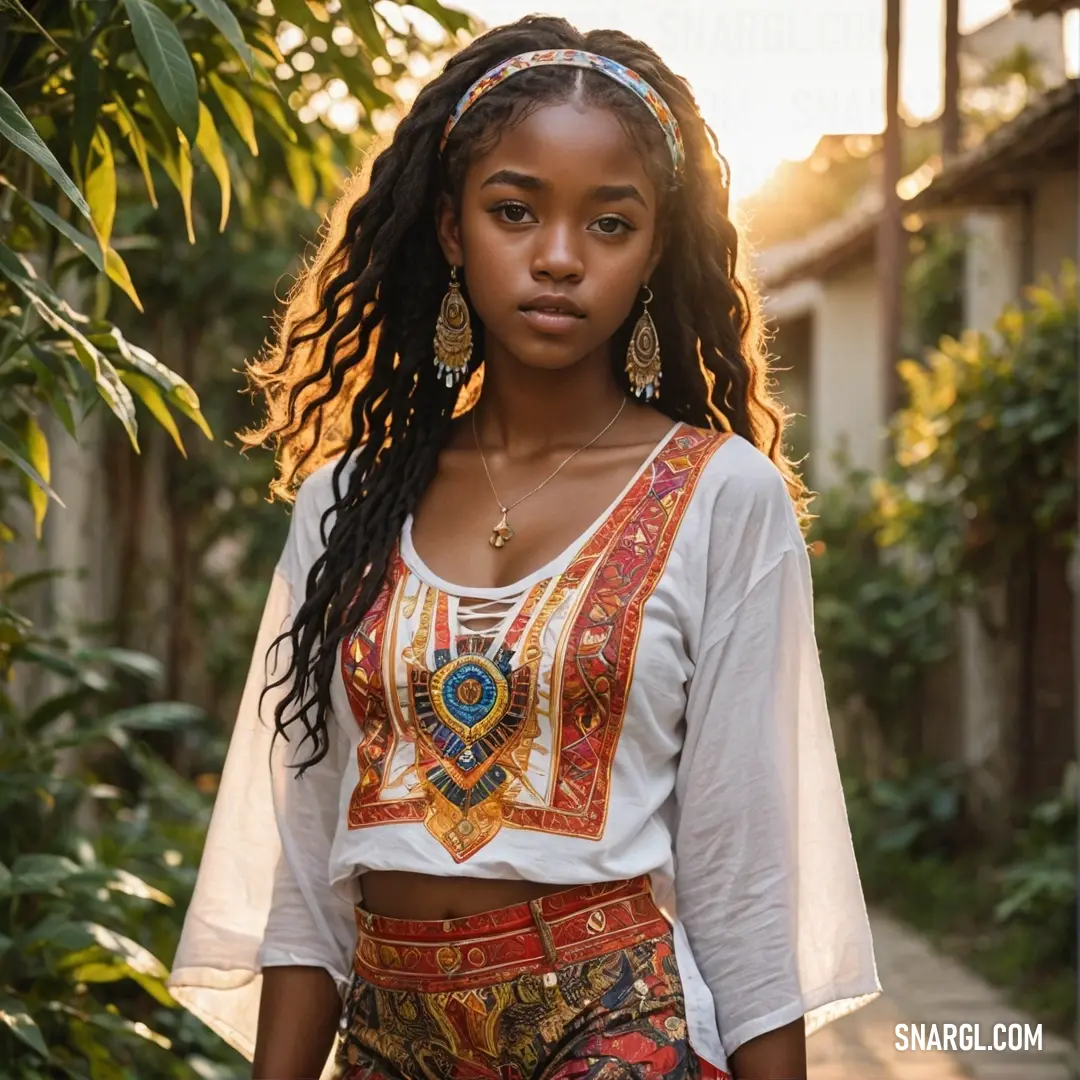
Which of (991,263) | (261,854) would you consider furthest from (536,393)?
(991,263)

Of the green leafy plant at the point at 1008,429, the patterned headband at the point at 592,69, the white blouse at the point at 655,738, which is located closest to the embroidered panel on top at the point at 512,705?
the white blouse at the point at 655,738

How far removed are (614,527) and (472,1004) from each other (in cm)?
59

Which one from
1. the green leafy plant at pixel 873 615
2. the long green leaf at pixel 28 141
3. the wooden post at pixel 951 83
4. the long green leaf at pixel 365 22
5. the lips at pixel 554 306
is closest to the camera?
the long green leaf at pixel 28 141

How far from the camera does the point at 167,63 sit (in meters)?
2.27

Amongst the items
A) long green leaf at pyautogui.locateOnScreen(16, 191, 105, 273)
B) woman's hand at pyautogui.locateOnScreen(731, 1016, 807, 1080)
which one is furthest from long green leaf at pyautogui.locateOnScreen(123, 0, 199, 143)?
woman's hand at pyautogui.locateOnScreen(731, 1016, 807, 1080)

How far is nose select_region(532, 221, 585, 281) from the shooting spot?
2.17 meters

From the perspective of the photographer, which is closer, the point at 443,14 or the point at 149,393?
the point at 149,393

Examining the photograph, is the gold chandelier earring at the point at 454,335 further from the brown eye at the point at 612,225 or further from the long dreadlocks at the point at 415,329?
the brown eye at the point at 612,225

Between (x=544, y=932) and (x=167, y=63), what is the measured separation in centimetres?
115

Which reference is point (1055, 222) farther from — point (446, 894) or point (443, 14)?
point (446, 894)

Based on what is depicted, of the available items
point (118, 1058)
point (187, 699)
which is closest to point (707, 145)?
point (118, 1058)

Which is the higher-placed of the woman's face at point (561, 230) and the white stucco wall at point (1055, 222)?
the white stucco wall at point (1055, 222)

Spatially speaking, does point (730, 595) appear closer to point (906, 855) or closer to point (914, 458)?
point (914, 458)

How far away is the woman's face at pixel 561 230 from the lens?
219 centimetres
